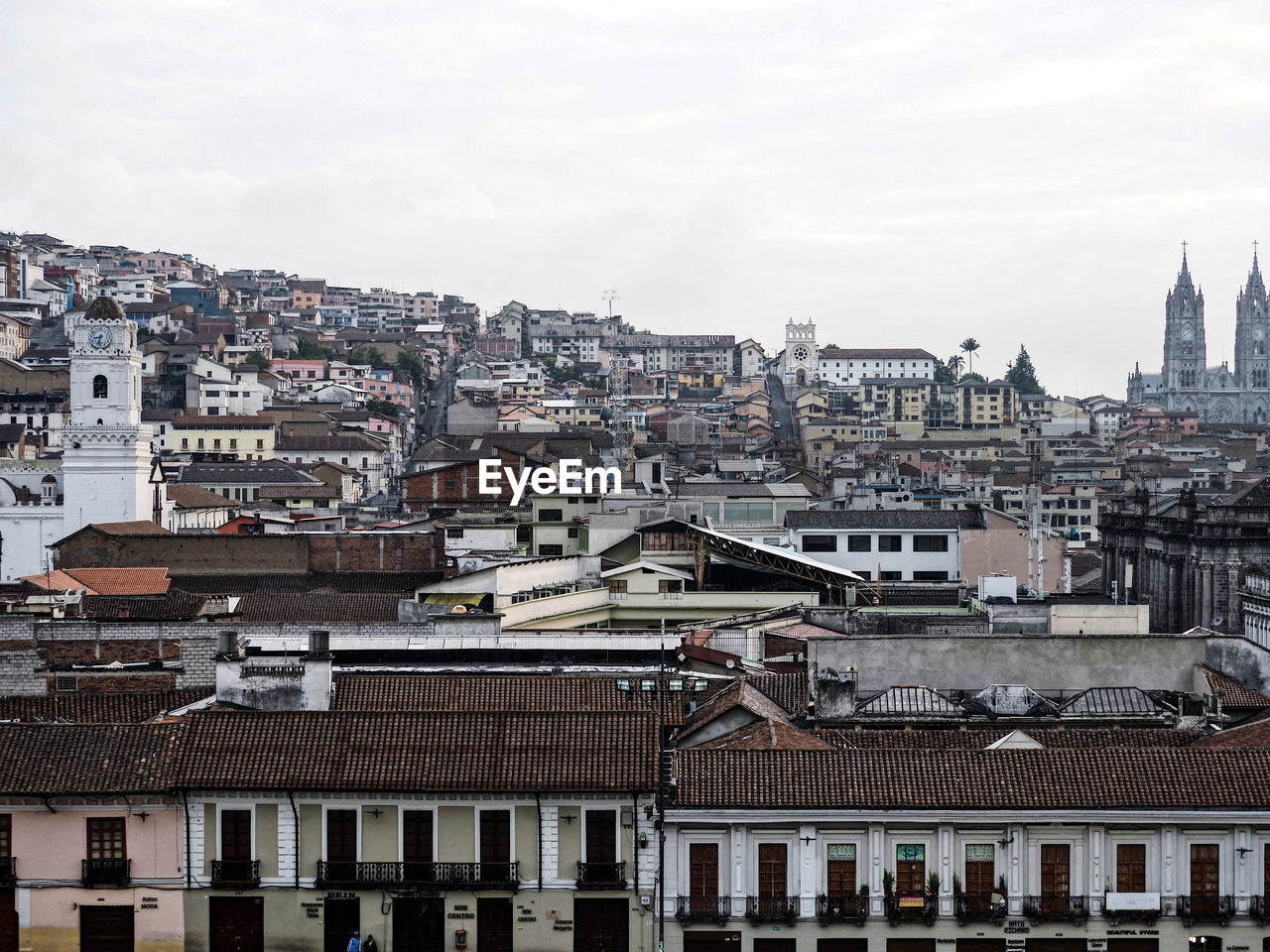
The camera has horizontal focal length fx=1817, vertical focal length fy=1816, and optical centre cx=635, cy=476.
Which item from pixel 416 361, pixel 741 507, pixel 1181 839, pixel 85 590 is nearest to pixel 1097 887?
pixel 1181 839

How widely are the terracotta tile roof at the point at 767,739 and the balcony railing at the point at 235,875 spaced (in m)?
7.74

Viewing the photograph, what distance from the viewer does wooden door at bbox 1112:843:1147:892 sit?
3002cm

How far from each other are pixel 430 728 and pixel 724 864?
5.52 meters

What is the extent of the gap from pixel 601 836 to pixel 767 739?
12.8 ft

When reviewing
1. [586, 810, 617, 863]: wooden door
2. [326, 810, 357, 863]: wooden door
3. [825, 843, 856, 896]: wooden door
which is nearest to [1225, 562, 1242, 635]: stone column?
[825, 843, 856, 896]: wooden door

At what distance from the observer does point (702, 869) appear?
30125mm

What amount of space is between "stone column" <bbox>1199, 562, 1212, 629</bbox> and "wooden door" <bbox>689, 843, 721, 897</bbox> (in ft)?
134

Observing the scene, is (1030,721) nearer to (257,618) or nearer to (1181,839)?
(1181,839)

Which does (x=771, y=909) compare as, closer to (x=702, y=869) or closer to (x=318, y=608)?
(x=702, y=869)

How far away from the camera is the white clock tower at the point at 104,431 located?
90562 millimetres

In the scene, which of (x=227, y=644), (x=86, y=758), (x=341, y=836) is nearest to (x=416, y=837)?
(x=341, y=836)

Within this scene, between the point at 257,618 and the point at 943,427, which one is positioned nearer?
the point at 257,618

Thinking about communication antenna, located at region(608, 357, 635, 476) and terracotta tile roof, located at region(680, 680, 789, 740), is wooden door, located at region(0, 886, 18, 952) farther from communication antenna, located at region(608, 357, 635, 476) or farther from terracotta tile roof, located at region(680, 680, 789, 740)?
communication antenna, located at region(608, 357, 635, 476)

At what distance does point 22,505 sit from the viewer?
89.8 metres
